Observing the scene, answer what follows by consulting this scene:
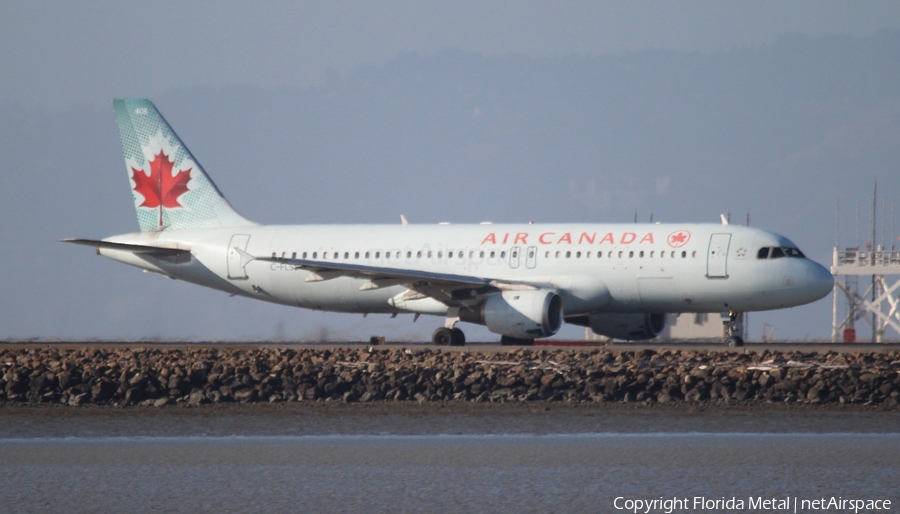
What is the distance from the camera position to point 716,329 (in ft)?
164

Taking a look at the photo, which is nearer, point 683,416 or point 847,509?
point 847,509

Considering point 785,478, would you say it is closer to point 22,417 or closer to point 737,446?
point 737,446

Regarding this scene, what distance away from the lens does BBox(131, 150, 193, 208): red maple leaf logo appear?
1567 inches

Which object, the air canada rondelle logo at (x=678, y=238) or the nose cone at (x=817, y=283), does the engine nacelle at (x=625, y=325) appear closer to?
the air canada rondelle logo at (x=678, y=238)

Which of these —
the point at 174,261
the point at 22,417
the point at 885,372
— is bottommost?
the point at 22,417

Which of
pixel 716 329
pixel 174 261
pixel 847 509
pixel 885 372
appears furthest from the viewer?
pixel 716 329

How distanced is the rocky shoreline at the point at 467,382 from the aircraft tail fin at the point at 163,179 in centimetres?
1543

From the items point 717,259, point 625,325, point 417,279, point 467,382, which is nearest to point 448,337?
point 417,279

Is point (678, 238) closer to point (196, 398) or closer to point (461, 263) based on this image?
point (461, 263)

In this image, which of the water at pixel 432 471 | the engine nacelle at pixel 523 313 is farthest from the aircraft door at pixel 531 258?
the water at pixel 432 471

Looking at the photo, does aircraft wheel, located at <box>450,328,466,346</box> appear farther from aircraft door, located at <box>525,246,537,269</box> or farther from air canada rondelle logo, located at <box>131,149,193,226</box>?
air canada rondelle logo, located at <box>131,149,193,226</box>

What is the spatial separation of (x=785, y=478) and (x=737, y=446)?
96.0 inches

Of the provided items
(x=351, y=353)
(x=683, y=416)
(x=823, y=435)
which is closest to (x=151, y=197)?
(x=351, y=353)

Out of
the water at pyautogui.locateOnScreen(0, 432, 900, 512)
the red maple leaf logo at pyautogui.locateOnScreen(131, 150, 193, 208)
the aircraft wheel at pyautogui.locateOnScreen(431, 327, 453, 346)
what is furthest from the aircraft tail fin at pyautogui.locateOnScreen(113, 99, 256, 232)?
the water at pyautogui.locateOnScreen(0, 432, 900, 512)
